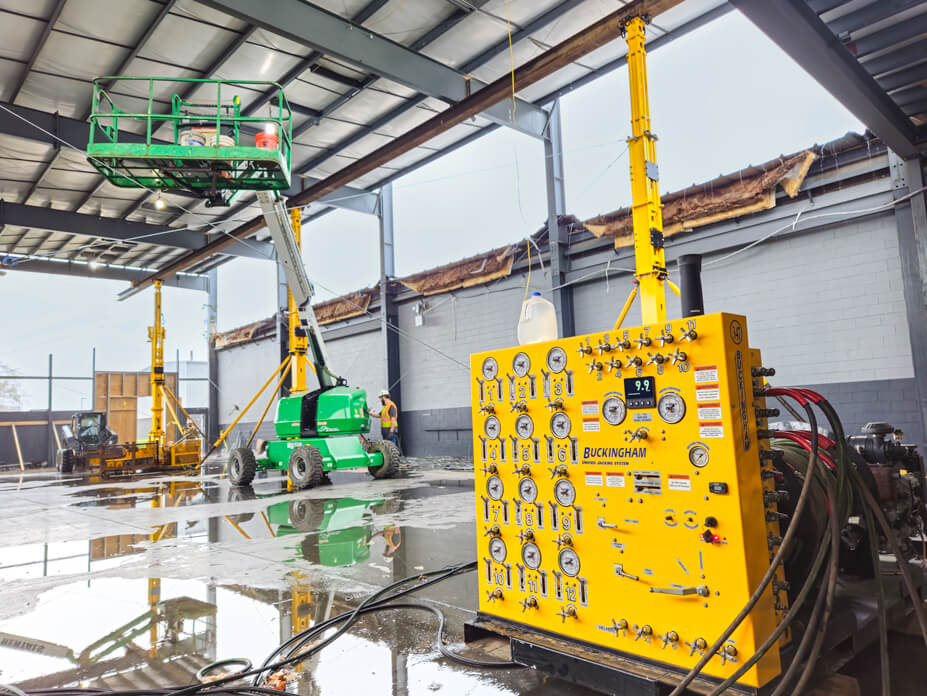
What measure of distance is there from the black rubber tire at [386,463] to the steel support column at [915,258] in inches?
330

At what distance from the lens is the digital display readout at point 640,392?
2.52 meters

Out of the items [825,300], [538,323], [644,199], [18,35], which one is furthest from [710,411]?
[18,35]

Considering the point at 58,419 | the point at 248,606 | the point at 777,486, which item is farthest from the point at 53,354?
the point at 777,486

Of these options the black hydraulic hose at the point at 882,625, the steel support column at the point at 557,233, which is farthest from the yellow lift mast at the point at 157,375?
the black hydraulic hose at the point at 882,625

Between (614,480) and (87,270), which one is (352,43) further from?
(87,270)

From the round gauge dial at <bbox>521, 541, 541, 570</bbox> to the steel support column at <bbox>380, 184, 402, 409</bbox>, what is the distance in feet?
45.2

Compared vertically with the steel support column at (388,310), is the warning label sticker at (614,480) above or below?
below

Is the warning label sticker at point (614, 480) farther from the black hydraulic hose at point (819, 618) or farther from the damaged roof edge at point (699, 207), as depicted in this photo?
the damaged roof edge at point (699, 207)

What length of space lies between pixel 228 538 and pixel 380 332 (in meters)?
11.6

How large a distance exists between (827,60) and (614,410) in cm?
556

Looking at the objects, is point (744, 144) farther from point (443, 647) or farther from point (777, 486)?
point (443, 647)

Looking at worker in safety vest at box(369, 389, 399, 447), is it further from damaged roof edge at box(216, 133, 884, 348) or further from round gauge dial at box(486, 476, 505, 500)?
round gauge dial at box(486, 476, 505, 500)

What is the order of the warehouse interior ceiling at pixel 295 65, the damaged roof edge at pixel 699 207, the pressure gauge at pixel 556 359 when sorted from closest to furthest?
the pressure gauge at pixel 556 359 < the damaged roof edge at pixel 699 207 < the warehouse interior ceiling at pixel 295 65

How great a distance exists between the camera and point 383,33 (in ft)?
33.9
